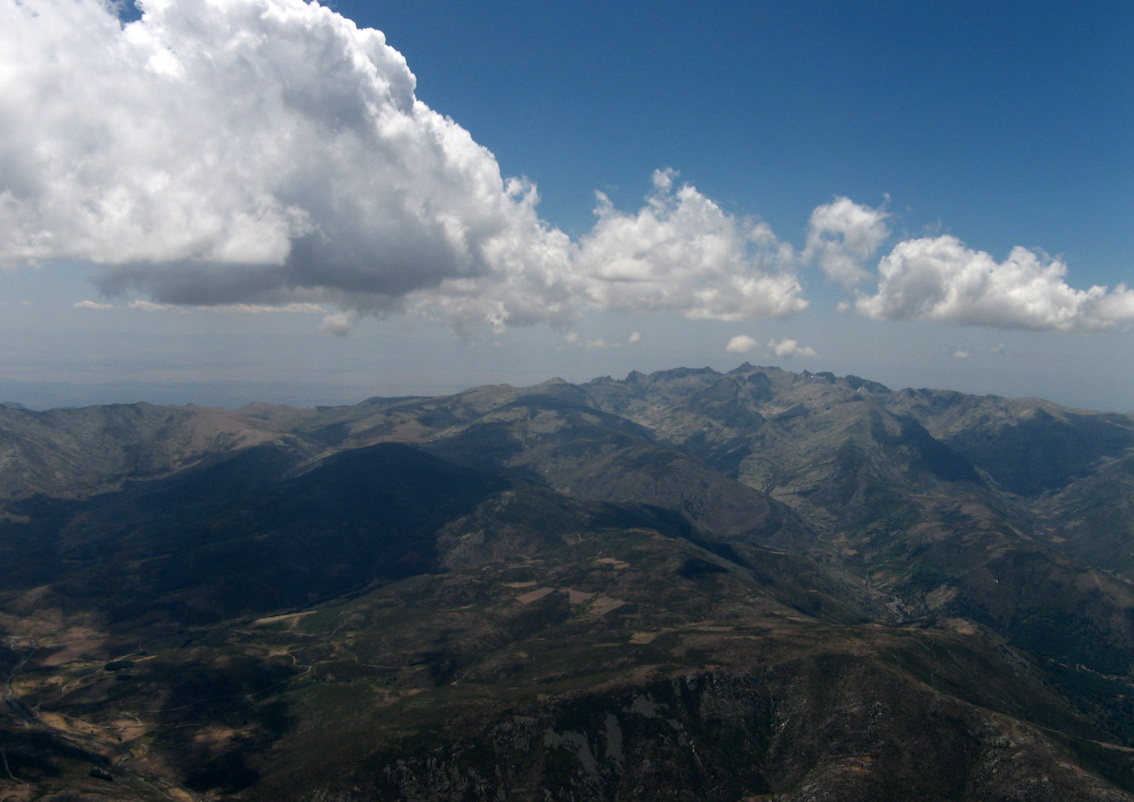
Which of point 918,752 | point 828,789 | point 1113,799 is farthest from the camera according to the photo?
point 918,752

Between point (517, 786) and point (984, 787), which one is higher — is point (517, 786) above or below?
below

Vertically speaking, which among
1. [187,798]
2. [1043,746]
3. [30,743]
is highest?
[1043,746]

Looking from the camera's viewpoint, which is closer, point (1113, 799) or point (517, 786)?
point (1113, 799)

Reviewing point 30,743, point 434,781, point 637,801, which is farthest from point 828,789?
point 30,743

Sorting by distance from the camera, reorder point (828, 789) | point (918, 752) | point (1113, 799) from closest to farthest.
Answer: point (1113, 799) → point (828, 789) → point (918, 752)

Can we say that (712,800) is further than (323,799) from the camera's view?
Yes

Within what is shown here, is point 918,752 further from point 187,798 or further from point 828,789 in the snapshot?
point 187,798

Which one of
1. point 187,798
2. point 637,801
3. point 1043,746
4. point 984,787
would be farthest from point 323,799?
point 1043,746

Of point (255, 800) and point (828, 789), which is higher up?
point (828, 789)

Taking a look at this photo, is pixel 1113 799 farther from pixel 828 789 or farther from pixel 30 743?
pixel 30 743
